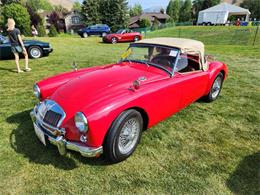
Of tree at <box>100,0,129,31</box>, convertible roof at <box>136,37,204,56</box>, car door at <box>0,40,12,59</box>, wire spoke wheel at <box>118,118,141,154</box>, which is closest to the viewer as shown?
wire spoke wheel at <box>118,118,141,154</box>

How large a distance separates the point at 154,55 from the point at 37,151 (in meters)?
2.62

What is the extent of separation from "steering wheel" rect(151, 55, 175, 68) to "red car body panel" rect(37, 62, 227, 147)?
0.20 metres

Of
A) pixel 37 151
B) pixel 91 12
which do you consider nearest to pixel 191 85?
pixel 37 151

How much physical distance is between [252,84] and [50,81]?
5.84 meters

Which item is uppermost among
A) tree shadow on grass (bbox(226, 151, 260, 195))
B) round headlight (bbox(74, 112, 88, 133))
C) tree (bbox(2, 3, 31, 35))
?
tree (bbox(2, 3, 31, 35))

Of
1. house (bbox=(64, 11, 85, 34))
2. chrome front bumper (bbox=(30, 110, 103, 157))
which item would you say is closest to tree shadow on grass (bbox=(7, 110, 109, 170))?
chrome front bumper (bbox=(30, 110, 103, 157))

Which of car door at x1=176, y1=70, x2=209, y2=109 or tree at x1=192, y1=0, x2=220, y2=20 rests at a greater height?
tree at x1=192, y1=0, x2=220, y2=20

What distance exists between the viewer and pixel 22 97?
16.6ft

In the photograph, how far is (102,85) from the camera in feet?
9.89

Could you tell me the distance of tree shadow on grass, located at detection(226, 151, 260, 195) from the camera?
2461 millimetres

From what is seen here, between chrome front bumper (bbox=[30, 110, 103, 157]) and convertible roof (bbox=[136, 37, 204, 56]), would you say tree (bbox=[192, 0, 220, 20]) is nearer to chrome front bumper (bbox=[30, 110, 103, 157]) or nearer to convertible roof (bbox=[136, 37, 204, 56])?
convertible roof (bbox=[136, 37, 204, 56])

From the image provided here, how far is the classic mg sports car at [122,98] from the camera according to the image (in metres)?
2.48

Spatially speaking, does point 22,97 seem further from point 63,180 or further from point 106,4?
point 106,4

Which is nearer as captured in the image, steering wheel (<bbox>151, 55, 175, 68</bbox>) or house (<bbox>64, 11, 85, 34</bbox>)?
steering wheel (<bbox>151, 55, 175, 68</bbox>)
